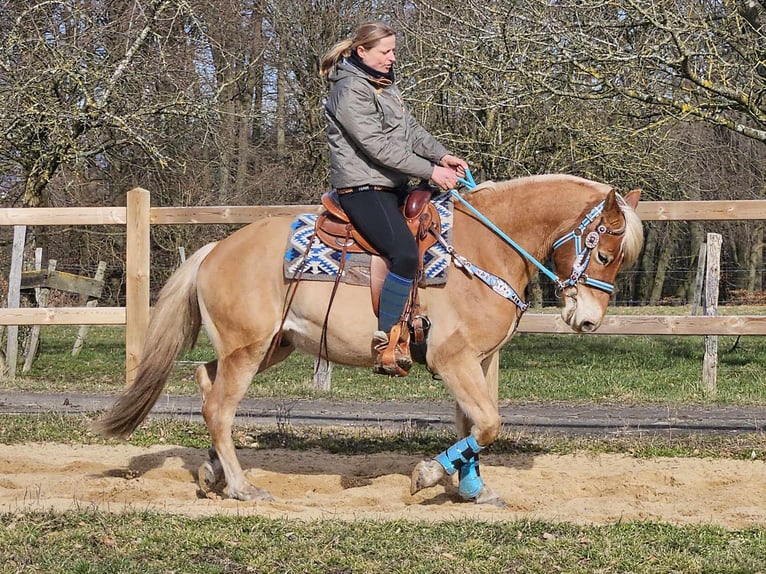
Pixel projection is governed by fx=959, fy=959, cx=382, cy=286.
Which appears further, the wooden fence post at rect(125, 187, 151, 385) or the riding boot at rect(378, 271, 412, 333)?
the wooden fence post at rect(125, 187, 151, 385)

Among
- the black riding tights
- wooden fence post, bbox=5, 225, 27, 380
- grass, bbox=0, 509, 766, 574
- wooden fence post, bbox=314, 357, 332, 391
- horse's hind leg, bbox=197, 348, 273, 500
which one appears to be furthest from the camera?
wooden fence post, bbox=5, 225, 27, 380

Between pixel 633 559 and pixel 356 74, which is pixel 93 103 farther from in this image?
pixel 633 559

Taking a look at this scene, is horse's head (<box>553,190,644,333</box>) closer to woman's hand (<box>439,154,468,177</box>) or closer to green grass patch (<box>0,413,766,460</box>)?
woman's hand (<box>439,154,468,177</box>)

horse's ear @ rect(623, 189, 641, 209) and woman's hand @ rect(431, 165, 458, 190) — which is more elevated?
woman's hand @ rect(431, 165, 458, 190)

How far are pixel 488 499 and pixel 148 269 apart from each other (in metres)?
4.44

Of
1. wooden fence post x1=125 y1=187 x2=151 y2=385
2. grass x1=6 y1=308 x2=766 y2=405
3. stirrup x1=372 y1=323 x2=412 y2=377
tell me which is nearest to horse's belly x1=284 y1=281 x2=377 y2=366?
stirrup x1=372 y1=323 x2=412 y2=377

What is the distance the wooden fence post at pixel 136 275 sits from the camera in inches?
350

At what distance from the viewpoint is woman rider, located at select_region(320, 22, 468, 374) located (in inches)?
230

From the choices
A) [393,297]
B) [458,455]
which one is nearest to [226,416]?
[393,297]

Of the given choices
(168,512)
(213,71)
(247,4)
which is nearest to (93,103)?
(213,71)

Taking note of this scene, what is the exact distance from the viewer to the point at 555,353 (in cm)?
1712

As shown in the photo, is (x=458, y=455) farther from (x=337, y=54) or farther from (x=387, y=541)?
(x=337, y=54)

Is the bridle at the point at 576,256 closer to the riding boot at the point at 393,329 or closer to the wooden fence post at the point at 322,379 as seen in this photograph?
the riding boot at the point at 393,329

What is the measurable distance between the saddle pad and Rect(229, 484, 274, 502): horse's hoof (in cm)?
139
